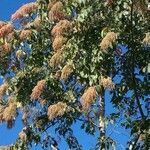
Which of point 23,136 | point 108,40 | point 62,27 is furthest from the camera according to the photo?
point 23,136

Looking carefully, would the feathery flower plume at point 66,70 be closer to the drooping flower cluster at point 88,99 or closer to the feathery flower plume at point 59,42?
the feathery flower plume at point 59,42

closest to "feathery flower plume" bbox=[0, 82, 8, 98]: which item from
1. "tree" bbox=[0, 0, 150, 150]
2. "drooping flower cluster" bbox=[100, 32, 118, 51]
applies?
"tree" bbox=[0, 0, 150, 150]

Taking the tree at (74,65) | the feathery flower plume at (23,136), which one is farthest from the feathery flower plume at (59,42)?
the feathery flower plume at (23,136)

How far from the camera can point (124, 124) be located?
11.0m

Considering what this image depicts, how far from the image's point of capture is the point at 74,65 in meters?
11.0

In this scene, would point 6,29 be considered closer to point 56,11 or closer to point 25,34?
point 25,34

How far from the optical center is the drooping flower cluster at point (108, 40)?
10297mm

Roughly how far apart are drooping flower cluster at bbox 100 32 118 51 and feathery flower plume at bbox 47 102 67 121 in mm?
1452

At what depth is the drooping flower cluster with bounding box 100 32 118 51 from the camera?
33.8 ft

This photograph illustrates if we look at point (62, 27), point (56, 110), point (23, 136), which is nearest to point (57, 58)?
point (62, 27)

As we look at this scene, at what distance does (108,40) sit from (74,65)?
3.22 ft

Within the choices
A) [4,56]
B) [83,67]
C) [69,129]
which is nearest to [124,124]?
[83,67]

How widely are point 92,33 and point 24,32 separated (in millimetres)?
1655

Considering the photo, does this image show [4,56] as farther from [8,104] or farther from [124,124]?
[124,124]
